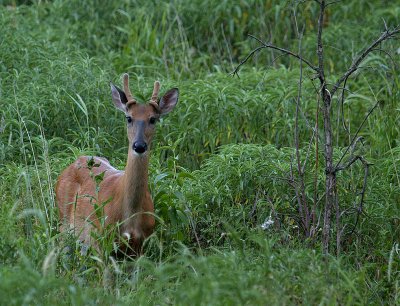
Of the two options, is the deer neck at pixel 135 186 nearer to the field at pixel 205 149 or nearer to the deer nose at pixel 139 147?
the deer nose at pixel 139 147

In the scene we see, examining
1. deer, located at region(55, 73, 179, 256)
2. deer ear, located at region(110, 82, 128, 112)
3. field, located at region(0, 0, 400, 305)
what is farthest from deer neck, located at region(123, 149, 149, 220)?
deer ear, located at region(110, 82, 128, 112)

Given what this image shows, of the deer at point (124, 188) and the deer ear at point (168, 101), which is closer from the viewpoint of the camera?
the deer at point (124, 188)

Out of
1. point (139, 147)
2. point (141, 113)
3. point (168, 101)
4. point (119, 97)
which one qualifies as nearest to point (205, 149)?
point (168, 101)

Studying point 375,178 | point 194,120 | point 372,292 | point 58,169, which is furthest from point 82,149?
point 372,292

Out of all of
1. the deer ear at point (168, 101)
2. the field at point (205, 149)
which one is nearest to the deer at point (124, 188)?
the deer ear at point (168, 101)

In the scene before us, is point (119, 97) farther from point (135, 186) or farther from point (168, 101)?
point (135, 186)

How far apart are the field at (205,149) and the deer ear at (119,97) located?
41 centimetres

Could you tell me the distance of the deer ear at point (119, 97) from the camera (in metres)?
6.50

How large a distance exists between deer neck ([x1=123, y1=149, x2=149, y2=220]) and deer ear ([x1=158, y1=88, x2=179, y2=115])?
580mm

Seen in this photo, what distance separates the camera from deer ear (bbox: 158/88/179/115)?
6561 mm

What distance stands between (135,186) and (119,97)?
0.79 meters

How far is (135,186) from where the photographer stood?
6.03m

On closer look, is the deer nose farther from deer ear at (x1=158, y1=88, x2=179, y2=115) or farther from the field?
deer ear at (x1=158, y1=88, x2=179, y2=115)

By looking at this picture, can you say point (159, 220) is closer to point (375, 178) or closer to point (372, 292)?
point (372, 292)
